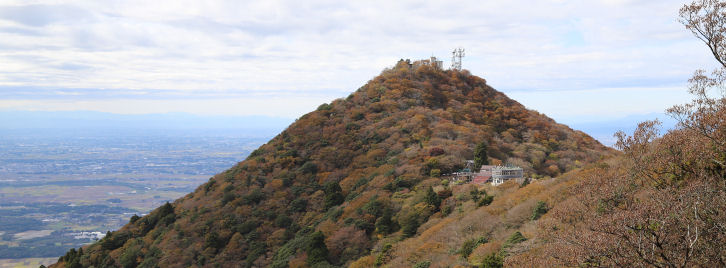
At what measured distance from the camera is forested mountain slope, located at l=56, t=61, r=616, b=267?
28.0 m

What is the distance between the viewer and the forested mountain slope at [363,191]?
28016mm

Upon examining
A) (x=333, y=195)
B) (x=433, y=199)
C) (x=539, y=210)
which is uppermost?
(x=539, y=210)

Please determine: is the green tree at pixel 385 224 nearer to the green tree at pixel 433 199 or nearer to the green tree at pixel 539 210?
the green tree at pixel 433 199

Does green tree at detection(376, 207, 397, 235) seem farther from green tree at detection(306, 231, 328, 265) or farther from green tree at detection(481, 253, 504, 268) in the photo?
green tree at detection(481, 253, 504, 268)

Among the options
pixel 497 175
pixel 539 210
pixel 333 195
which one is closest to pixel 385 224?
pixel 333 195

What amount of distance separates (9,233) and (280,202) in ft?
347

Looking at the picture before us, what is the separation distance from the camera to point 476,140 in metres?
43.2

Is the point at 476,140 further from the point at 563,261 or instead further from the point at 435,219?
the point at 563,261

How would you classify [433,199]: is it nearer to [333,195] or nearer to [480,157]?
[480,157]

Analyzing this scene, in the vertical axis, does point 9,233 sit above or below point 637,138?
below

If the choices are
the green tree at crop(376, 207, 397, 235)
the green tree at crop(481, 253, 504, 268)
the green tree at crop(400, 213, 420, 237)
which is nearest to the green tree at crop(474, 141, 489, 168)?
the green tree at crop(376, 207, 397, 235)

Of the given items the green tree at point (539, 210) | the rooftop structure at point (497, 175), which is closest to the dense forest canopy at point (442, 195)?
the green tree at point (539, 210)

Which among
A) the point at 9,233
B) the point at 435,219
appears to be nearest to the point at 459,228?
the point at 435,219

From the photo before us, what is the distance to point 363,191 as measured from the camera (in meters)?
36.9
